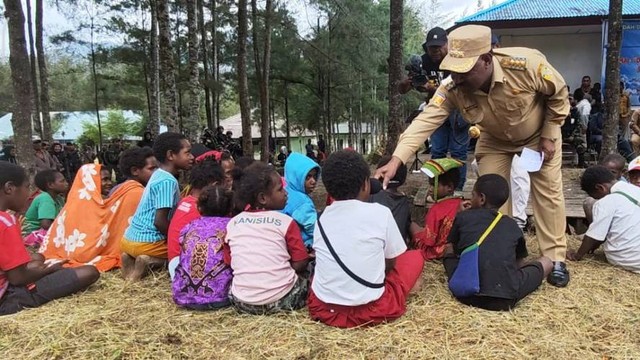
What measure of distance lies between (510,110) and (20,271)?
3.62 meters

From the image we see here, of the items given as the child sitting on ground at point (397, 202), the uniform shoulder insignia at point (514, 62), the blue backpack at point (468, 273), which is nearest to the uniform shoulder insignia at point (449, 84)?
the uniform shoulder insignia at point (514, 62)

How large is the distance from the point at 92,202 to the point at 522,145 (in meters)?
3.90

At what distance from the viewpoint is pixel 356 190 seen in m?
2.89

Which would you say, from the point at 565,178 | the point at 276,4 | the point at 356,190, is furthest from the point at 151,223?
the point at 276,4

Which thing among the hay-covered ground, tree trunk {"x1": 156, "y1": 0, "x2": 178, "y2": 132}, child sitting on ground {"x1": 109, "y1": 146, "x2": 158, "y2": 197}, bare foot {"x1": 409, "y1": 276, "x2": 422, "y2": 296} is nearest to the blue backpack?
the hay-covered ground

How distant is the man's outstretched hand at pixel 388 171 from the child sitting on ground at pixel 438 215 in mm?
797

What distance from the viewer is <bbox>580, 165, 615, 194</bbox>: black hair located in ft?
13.9

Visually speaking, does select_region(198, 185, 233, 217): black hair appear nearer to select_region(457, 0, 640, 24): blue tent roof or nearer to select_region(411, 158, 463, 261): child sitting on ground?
select_region(411, 158, 463, 261): child sitting on ground

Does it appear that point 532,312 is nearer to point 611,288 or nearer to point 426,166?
point 611,288

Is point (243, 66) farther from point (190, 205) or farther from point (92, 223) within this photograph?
point (190, 205)

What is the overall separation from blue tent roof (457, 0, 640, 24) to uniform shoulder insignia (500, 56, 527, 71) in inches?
369

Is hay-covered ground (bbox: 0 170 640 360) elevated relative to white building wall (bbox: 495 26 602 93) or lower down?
lower down

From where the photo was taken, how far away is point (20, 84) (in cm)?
782

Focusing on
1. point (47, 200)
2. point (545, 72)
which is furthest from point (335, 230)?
point (47, 200)
